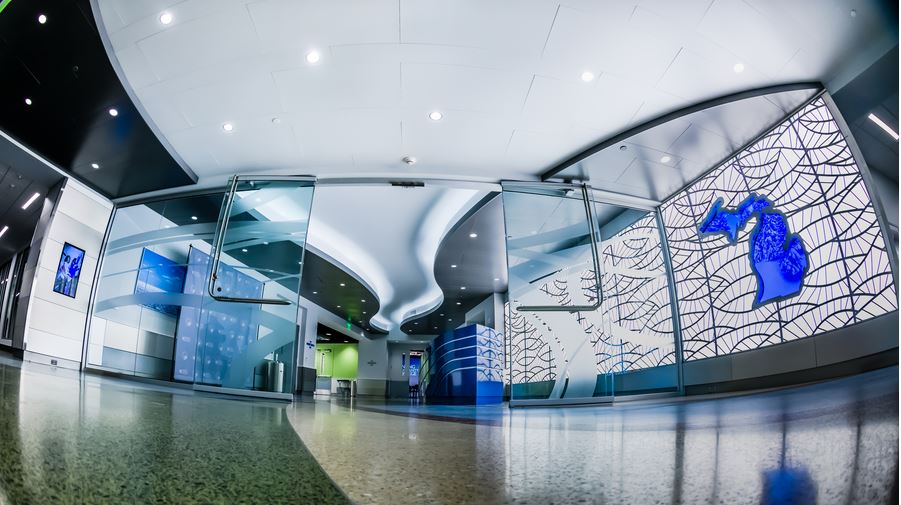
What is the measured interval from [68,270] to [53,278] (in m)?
0.31

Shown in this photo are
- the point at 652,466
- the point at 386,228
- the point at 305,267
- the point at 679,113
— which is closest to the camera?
the point at 652,466

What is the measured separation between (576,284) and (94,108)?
589cm

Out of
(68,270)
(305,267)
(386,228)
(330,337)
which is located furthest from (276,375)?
(330,337)

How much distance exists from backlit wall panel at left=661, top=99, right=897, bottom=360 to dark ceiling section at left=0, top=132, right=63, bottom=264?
284 inches

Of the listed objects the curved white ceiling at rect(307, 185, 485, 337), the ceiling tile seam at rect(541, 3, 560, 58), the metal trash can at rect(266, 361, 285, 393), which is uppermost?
the ceiling tile seam at rect(541, 3, 560, 58)

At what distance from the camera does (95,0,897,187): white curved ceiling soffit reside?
11.6 ft

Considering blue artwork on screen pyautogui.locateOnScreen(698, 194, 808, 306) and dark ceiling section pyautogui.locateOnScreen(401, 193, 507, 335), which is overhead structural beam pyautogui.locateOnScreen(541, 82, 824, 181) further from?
dark ceiling section pyautogui.locateOnScreen(401, 193, 507, 335)

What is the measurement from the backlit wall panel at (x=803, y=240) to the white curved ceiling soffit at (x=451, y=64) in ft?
2.74

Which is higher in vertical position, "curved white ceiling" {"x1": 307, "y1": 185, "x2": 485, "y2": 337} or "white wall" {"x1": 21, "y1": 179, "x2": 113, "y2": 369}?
"curved white ceiling" {"x1": 307, "y1": 185, "x2": 485, "y2": 337}

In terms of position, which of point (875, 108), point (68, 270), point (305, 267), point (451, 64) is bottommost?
point (68, 270)

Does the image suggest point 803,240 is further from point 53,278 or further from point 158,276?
point 158,276

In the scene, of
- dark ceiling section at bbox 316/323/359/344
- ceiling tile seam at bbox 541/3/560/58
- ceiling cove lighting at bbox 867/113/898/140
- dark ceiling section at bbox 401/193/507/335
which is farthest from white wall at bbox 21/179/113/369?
dark ceiling section at bbox 316/323/359/344

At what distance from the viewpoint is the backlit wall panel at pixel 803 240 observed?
2.65 m

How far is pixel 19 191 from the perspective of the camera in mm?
5055
